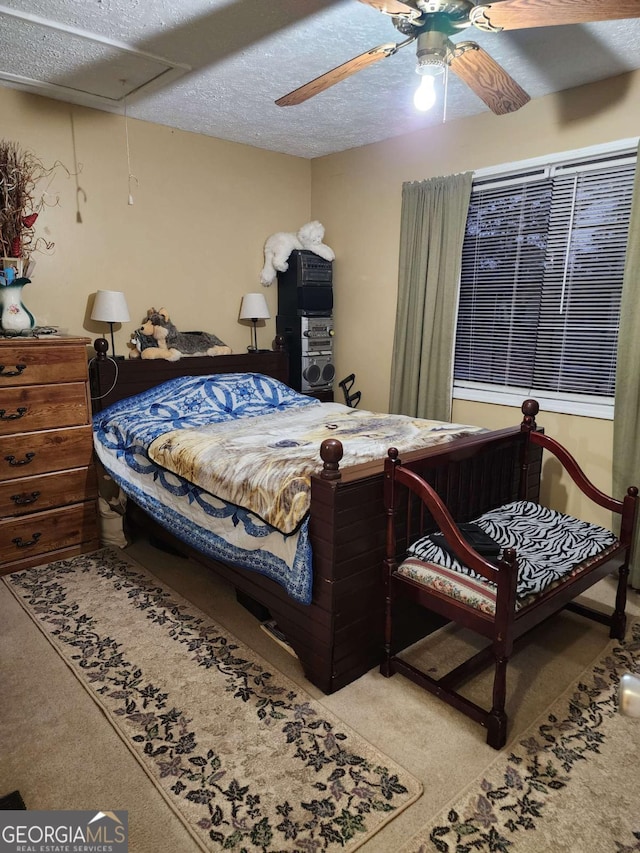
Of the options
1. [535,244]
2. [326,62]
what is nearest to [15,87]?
[326,62]

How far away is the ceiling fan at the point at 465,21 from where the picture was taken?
1.55m

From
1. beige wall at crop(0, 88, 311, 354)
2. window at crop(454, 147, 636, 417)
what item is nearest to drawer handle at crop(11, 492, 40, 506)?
beige wall at crop(0, 88, 311, 354)

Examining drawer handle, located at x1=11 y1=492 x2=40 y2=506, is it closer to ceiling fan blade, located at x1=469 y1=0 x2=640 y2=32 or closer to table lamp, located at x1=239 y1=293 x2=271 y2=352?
table lamp, located at x1=239 y1=293 x2=271 y2=352

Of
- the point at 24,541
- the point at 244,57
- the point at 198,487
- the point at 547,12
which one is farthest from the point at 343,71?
the point at 24,541

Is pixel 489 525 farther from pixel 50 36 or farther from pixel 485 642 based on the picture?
pixel 50 36

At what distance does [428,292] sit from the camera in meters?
3.64

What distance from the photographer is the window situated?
2.95 metres

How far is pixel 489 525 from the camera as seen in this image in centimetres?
229

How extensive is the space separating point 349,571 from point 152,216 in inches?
110

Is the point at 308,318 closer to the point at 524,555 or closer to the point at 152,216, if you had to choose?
the point at 152,216

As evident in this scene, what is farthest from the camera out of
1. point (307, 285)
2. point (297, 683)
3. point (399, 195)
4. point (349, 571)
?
point (307, 285)

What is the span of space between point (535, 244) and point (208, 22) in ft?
6.73

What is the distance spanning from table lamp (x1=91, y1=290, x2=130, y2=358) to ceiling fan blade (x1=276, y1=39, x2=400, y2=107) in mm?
1573

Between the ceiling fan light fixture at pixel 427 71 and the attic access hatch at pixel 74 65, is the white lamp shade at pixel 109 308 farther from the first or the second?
the ceiling fan light fixture at pixel 427 71
